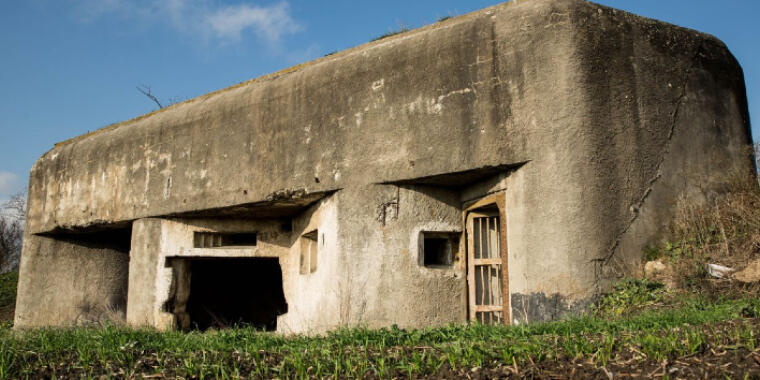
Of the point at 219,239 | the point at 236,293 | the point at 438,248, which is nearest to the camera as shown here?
the point at 438,248

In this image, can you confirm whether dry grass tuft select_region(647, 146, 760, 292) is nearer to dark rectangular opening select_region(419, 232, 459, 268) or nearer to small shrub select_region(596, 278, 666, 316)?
small shrub select_region(596, 278, 666, 316)

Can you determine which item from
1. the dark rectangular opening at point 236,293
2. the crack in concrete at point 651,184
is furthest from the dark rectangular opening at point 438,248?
the dark rectangular opening at point 236,293

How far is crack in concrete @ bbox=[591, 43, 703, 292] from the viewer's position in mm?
6484

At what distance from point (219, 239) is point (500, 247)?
189 inches

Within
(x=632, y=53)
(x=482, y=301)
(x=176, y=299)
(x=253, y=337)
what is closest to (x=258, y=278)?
(x=176, y=299)

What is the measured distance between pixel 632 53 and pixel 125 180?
798cm

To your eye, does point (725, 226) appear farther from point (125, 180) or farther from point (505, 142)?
point (125, 180)

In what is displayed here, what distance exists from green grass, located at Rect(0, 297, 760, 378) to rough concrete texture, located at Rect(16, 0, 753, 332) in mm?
1211

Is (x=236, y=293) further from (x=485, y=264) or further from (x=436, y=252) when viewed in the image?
(x=485, y=264)

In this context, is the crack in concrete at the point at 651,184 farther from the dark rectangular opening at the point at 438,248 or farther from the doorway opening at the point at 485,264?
the dark rectangular opening at the point at 438,248

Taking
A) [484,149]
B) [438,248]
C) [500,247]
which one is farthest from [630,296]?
[438,248]

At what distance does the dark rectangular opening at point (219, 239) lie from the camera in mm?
10203

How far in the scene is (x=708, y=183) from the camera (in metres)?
7.32

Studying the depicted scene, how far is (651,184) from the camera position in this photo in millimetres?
6883
